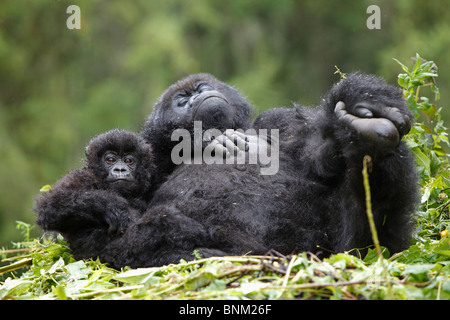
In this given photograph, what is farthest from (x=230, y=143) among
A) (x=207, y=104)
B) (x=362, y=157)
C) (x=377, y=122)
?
(x=377, y=122)

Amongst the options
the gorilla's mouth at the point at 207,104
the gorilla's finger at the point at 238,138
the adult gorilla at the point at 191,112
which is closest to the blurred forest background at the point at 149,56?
the adult gorilla at the point at 191,112

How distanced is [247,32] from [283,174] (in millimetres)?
8559

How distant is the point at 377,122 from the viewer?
243 centimetres

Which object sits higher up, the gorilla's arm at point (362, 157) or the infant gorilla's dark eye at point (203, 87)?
the infant gorilla's dark eye at point (203, 87)

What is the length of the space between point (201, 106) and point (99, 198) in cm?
90

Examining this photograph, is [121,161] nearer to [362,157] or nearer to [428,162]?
[362,157]

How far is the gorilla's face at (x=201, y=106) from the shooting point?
11.4 feet

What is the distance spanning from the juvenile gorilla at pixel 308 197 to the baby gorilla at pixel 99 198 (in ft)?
0.28

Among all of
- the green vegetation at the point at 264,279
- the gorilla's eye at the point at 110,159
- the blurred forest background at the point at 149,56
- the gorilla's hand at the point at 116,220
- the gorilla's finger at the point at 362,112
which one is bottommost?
the green vegetation at the point at 264,279

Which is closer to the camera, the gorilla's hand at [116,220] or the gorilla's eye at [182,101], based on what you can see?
the gorilla's hand at [116,220]

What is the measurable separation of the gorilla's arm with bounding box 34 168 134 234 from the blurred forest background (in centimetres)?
465

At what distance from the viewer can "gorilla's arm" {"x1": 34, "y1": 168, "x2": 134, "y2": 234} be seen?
2.83 meters

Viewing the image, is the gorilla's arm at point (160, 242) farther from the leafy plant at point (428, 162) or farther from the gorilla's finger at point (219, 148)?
the leafy plant at point (428, 162)

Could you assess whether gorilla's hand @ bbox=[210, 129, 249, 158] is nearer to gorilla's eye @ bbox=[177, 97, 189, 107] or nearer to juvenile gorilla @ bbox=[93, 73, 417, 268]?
juvenile gorilla @ bbox=[93, 73, 417, 268]
